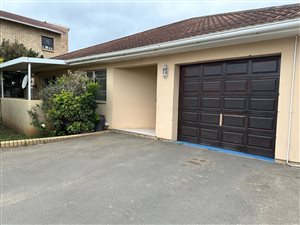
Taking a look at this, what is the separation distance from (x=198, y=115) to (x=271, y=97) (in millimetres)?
2045

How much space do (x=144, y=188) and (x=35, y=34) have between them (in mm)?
20743

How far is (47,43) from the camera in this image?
20.6 meters

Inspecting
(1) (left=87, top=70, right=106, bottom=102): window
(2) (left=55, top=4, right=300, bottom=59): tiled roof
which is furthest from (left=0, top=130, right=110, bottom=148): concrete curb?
(2) (left=55, top=4, right=300, bottom=59): tiled roof

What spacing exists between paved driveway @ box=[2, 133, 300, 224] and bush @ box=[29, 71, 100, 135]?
2102mm

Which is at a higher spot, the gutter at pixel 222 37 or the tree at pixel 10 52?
the tree at pixel 10 52

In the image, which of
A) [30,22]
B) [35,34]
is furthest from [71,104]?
[30,22]

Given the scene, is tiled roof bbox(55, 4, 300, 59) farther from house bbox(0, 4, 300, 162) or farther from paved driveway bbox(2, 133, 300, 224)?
paved driveway bbox(2, 133, 300, 224)

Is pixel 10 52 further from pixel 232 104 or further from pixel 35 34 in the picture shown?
pixel 232 104

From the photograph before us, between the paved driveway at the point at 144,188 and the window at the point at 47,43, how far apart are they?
57.9 feet

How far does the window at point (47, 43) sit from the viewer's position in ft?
66.3

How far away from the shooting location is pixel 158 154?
5.46 m

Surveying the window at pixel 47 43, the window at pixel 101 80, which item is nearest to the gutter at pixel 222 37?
the window at pixel 101 80

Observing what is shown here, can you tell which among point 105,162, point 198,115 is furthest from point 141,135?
point 105,162

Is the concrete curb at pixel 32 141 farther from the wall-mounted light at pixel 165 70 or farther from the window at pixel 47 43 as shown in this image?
the window at pixel 47 43
